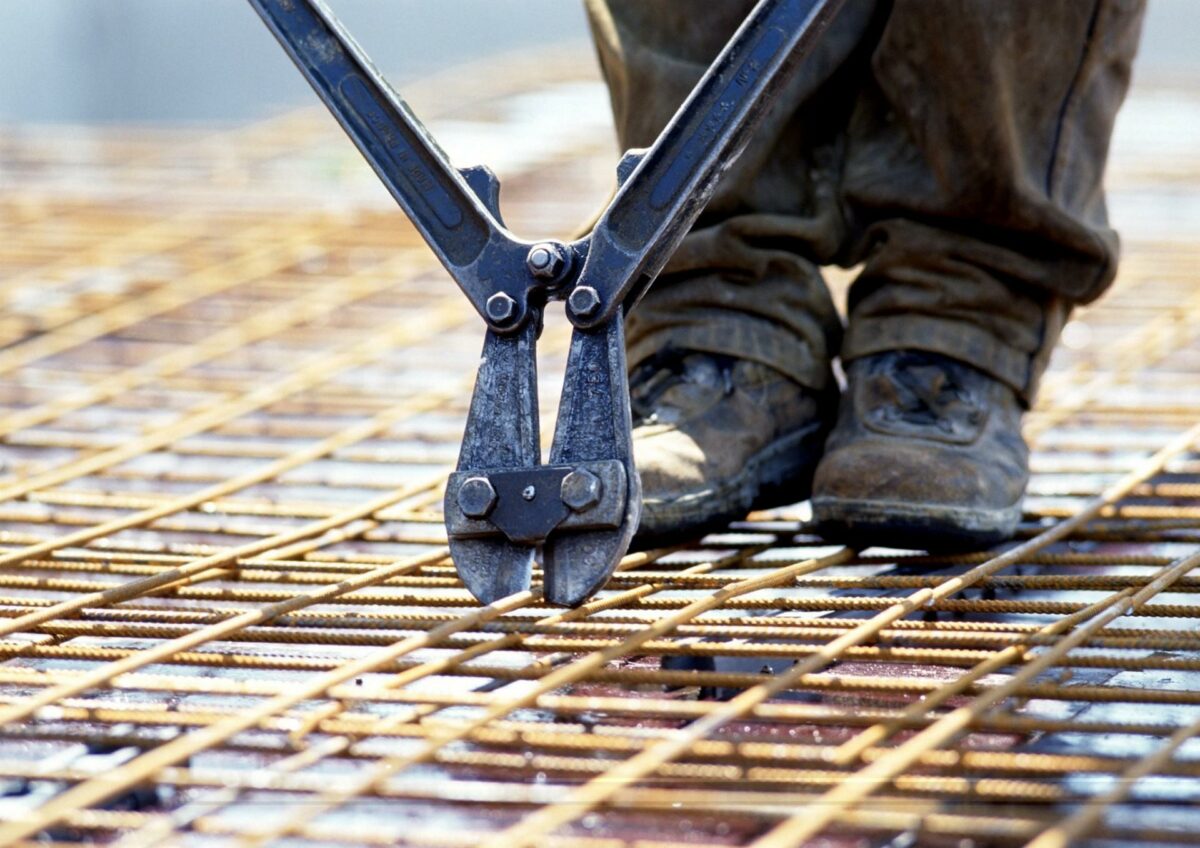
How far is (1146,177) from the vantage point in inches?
139

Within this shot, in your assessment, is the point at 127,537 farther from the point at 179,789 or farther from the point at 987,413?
the point at 987,413

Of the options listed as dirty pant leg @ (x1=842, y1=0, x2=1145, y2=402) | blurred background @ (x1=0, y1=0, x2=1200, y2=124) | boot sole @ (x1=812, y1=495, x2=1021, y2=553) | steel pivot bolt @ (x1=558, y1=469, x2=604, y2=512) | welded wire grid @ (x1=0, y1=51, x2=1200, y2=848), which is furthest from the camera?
blurred background @ (x1=0, y1=0, x2=1200, y2=124)

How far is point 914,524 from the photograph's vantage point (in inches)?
51.6

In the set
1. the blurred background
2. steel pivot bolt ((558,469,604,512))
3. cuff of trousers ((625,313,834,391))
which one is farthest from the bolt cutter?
the blurred background

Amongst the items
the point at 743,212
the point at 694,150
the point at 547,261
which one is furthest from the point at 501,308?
the point at 743,212

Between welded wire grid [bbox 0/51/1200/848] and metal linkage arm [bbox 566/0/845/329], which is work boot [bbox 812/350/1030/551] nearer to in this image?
welded wire grid [bbox 0/51/1200/848]

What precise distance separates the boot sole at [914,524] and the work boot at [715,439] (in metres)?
0.08

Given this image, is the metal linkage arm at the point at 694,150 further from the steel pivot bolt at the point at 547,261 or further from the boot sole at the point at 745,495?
the boot sole at the point at 745,495

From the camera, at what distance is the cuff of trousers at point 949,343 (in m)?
1.46

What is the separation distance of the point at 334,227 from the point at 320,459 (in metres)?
1.41

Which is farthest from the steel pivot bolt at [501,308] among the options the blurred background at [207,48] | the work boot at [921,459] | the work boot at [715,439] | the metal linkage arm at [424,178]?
the blurred background at [207,48]

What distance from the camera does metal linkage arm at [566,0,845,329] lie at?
1120 millimetres

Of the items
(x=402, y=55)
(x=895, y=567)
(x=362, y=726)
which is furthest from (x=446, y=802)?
(x=402, y=55)

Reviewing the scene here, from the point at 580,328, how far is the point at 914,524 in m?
0.34
